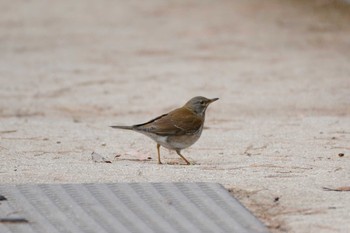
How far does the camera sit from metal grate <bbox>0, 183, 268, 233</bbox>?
7.27 metres

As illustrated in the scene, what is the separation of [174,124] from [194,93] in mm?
4200

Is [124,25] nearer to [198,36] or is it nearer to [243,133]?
[198,36]

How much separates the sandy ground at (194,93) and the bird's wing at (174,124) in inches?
10.4

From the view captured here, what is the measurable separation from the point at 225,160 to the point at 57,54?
26.5 feet

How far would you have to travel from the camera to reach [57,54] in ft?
56.7

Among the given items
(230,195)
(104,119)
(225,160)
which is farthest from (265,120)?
(230,195)

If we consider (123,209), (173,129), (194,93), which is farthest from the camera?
(194,93)

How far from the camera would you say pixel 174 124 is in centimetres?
981

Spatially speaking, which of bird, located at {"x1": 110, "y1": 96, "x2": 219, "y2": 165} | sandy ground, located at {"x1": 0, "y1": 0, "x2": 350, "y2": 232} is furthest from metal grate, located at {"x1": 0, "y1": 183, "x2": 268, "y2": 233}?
bird, located at {"x1": 110, "y1": 96, "x2": 219, "y2": 165}

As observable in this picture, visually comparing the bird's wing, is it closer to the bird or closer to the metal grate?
the bird

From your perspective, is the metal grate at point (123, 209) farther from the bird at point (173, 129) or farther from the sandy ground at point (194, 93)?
the bird at point (173, 129)

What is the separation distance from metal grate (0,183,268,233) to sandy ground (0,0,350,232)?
0.78 ft

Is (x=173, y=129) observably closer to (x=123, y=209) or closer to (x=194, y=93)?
(x=123, y=209)

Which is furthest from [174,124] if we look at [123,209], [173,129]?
[123,209]
